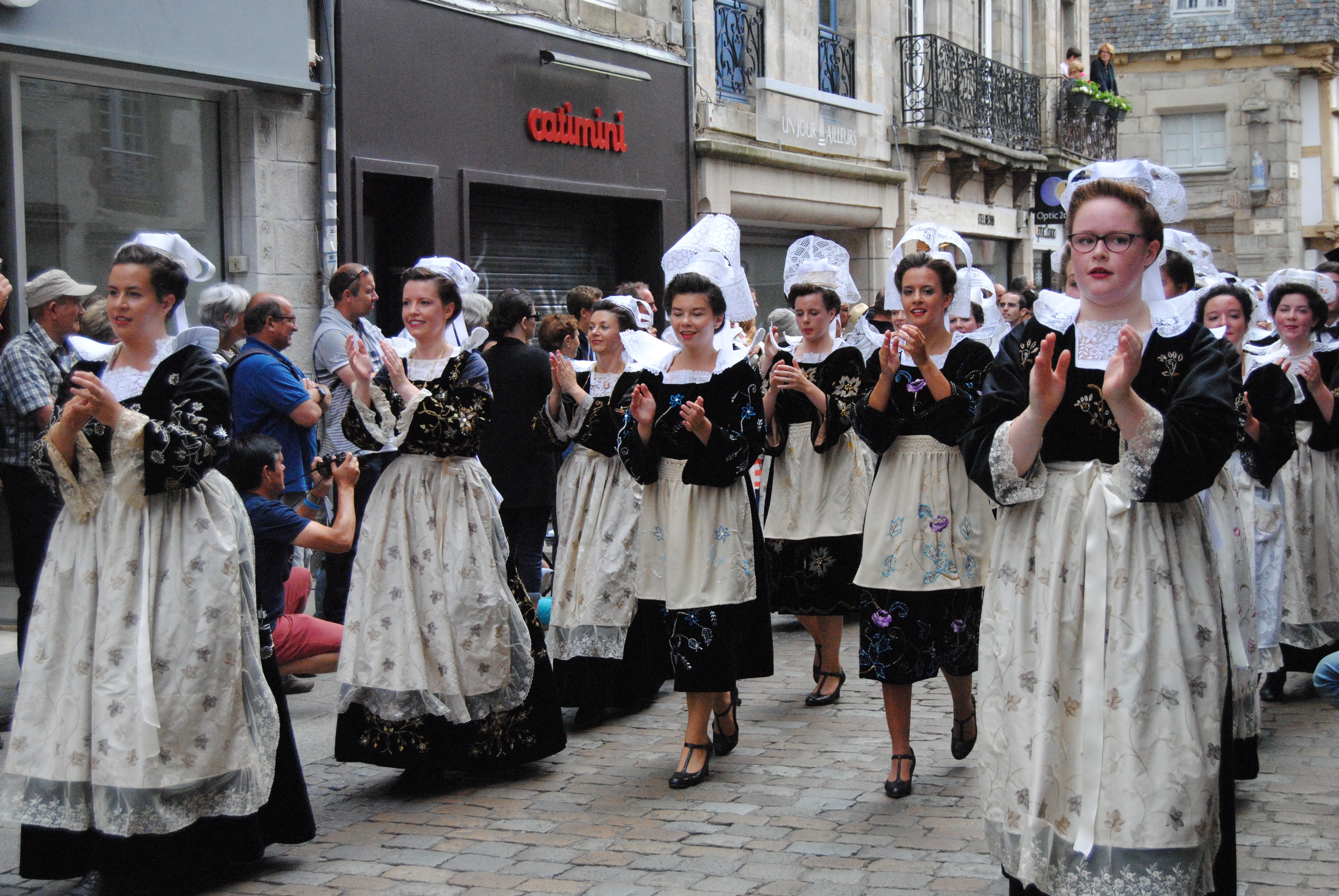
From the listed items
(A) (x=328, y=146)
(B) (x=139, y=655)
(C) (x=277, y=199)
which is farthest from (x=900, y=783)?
(A) (x=328, y=146)

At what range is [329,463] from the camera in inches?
229

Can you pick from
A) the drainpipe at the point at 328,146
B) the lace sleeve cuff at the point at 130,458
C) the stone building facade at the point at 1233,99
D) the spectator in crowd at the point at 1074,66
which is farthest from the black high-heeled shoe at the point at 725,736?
the stone building facade at the point at 1233,99

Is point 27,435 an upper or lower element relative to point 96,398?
lower

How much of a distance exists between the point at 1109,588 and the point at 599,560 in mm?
3376

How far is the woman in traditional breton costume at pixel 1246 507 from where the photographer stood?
4.42 m

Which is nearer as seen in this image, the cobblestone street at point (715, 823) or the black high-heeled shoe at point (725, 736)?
the cobblestone street at point (715, 823)

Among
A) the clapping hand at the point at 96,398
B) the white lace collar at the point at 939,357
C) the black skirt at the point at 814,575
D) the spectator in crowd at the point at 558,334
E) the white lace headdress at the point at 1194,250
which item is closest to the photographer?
the clapping hand at the point at 96,398

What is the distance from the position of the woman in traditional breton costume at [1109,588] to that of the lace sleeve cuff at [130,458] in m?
2.32

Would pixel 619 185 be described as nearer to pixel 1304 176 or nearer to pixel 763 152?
pixel 763 152

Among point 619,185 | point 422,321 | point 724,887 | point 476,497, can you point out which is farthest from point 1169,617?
point 619,185

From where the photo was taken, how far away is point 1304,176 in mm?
33375

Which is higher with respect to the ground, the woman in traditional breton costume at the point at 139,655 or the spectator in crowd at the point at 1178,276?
the spectator in crowd at the point at 1178,276

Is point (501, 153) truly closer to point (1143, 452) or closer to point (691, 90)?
point (691, 90)

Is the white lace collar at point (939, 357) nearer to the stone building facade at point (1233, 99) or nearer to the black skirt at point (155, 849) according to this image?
the black skirt at point (155, 849)
